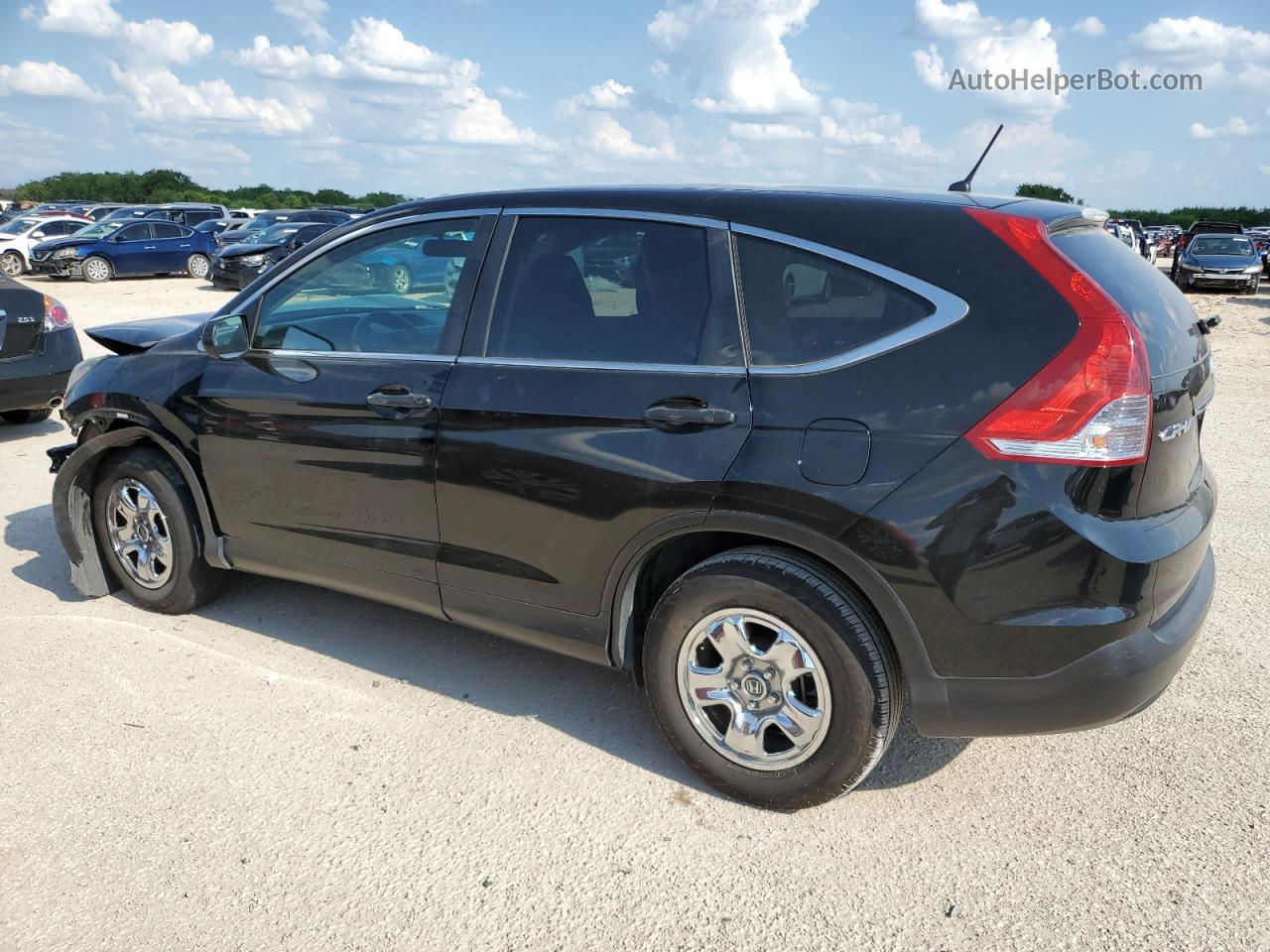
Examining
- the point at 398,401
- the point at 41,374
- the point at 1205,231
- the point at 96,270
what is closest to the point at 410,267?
the point at 398,401

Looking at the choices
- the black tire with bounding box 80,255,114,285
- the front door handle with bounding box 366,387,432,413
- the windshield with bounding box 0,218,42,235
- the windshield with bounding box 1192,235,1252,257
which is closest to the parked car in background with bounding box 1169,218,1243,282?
the windshield with bounding box 1192,235,1252,257

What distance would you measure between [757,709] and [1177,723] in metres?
1.64

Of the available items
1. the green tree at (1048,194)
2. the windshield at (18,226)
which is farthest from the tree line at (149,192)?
the green tree at (1048,194)

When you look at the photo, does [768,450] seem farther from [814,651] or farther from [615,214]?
[615,214]

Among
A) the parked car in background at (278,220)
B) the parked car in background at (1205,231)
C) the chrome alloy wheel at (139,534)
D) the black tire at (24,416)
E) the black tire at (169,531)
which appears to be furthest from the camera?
the parked car in background at (278,220)

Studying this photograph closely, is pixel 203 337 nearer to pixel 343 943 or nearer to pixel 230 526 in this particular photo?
pixel 230 526

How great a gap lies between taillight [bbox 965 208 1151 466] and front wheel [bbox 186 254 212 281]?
2721 centimetres

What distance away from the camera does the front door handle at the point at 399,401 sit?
3377mm

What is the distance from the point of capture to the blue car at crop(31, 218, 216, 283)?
24375 mm

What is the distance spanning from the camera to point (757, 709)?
9.63ft

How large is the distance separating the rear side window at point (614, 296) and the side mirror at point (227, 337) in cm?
126

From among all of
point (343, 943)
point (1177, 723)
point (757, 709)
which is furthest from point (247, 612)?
point (1177, 723)

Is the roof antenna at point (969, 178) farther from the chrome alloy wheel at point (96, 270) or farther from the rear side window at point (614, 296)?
the chrome alloy wheel at point (96, 270)

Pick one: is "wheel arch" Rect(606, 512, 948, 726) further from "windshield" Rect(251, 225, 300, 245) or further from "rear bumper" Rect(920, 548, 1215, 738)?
"windshield" Rect(251, 225, 300, 245)
